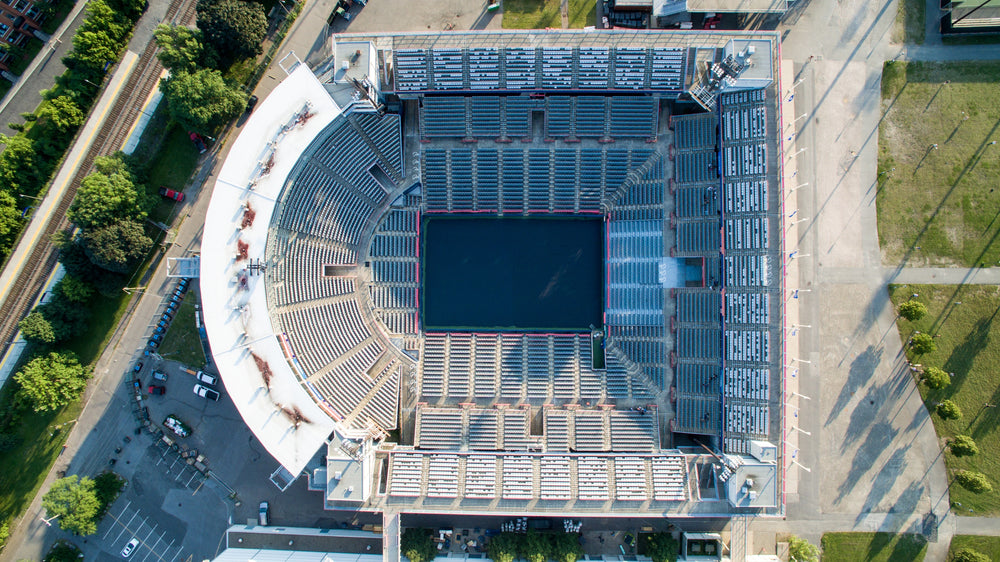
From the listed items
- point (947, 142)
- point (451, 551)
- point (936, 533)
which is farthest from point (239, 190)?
point (936, 533)

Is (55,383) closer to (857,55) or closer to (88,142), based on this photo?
(88,142)

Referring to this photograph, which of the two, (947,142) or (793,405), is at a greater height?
(947,142)

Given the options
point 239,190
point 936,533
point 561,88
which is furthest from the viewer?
point 936,533

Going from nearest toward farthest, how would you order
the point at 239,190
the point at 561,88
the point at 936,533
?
the point at 239,190, the point at 561,88, the point at 936,533

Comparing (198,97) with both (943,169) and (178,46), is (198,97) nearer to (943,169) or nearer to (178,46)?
(178,46)

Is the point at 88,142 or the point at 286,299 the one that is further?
the point at 88,142

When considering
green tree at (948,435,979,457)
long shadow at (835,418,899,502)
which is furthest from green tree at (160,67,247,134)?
green tree at (948,435,979,457)

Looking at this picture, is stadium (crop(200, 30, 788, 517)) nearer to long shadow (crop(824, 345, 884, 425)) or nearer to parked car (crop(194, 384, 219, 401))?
parked car (crop(194, 384, 219, 401))
